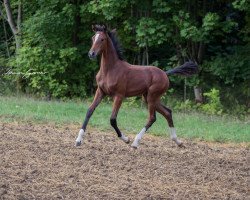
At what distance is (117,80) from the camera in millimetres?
9914

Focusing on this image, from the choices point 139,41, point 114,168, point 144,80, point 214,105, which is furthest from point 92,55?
point 139,41

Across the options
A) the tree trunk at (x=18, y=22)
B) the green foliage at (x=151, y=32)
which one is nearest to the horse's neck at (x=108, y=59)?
the green foliage at (x=151, y=32)

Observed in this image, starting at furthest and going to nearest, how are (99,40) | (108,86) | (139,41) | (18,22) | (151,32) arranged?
1. (18,22)
2. (139,41)
3. (151,32)
4. (108,86)
5. (99,40)

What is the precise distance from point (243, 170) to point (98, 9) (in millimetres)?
10391

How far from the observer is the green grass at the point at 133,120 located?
40.9ft

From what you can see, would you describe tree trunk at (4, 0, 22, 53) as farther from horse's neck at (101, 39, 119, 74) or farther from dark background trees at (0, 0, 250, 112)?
horse's neck at (101, 39, 119, 74)

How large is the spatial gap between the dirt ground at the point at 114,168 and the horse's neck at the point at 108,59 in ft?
4.12

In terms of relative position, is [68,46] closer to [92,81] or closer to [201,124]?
[92,81]

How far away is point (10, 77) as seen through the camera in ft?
70.6

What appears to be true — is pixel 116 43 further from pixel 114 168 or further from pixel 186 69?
pixel 114 168

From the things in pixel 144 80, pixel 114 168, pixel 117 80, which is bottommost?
pixel 114 168

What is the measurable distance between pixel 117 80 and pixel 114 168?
1.84m

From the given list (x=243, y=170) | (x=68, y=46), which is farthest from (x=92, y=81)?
(x=243, y=170)

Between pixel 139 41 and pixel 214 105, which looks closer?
pixel 214 105
